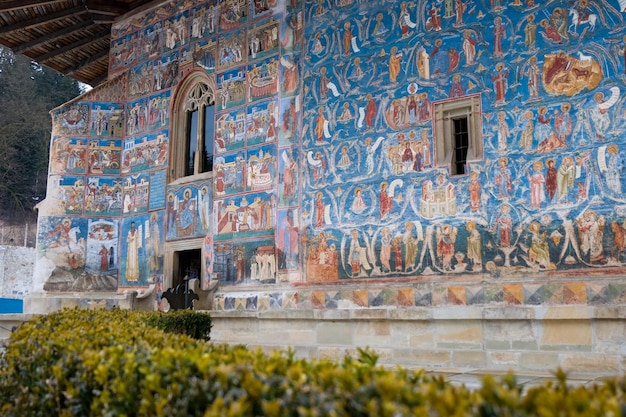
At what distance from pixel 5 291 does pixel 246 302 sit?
1860cm

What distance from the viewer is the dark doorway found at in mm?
14250

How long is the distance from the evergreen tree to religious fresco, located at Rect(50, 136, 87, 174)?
17885 millimetres

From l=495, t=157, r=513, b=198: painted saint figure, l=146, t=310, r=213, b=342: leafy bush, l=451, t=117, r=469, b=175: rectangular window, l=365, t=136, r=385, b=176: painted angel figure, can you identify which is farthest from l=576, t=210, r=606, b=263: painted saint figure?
l=146, t=310, r=213, b=342: leafy bush

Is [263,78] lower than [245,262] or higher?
higher

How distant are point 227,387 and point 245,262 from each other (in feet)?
32.2

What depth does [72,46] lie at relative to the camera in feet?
59.9

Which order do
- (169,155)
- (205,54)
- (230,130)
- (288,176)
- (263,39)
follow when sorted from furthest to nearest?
(169,155)
(205,54)
(230,130)
(263,39)
(288,176)

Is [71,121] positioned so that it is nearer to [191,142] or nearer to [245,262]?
[191,142]

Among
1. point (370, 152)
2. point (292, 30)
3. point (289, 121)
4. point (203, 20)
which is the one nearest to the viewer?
point (370, 152)

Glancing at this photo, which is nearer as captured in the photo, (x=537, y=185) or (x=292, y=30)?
(x=537, y=185)

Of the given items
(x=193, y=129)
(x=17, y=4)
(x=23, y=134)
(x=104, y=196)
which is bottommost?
(x=104, y=196)

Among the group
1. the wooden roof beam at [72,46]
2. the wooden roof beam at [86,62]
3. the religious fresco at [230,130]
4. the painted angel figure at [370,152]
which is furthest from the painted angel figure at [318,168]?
the wooden roof beam at [86,62]

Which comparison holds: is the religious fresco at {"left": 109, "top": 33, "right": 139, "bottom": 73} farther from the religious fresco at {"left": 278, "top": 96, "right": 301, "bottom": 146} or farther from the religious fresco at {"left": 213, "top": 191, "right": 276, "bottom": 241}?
the religious fresco at {"left": 278, "top": 96, "right": 301, "bottom": 146}

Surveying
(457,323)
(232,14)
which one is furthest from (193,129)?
(457,323)
